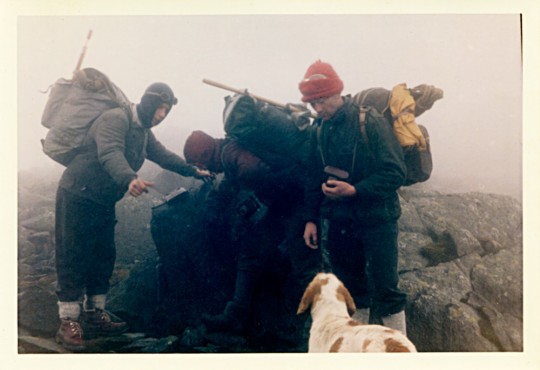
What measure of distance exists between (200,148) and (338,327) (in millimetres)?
2097

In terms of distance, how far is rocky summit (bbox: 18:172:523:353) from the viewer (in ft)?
18.2

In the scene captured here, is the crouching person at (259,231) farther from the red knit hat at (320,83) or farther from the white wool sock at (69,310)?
the white wool sock at (69,310)

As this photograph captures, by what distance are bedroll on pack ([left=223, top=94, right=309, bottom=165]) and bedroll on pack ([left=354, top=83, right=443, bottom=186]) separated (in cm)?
62

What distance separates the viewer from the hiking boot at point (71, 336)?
5.54 meters

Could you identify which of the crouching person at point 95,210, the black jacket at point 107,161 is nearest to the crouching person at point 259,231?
the crouching person at point 95,210

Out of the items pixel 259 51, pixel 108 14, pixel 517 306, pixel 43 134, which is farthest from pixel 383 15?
pixel 43 134

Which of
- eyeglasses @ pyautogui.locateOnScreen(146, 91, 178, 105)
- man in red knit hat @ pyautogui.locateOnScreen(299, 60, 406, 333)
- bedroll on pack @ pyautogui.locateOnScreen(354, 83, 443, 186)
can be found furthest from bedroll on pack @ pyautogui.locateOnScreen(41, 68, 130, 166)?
bedroll on pack @ pyautogui.locateOnScreen(354, 83, 443, 186)

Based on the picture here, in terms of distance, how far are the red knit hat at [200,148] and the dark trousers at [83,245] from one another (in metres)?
0.90

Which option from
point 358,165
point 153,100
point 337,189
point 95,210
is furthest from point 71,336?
point 358,165

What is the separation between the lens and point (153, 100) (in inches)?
227

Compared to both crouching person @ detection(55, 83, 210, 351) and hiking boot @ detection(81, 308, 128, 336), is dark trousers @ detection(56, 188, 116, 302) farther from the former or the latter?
hiking boot @ detection(81, 308, 128, 336)

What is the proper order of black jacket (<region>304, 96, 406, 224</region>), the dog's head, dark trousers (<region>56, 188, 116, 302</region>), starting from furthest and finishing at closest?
1. dark trousers (<region>56, 188, 116, 302</region>)
2. black jacket (<region>304, 96, 406, 224</region>)
3. the dog's head

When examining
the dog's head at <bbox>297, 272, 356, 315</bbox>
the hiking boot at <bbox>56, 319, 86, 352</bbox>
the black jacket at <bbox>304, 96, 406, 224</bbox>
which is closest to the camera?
the dog's head at <bbox>297, 272, 356, 315</bbox>

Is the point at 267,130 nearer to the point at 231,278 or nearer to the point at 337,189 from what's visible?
the point at 337,189
